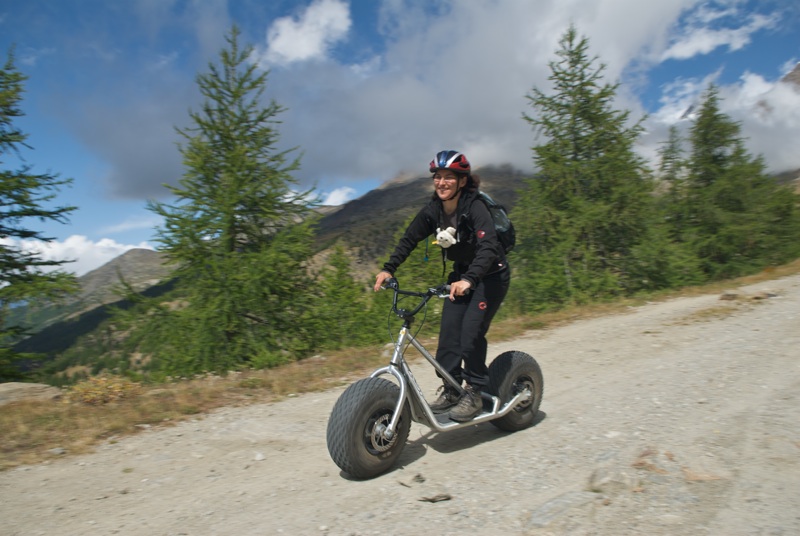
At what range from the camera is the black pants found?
4.32 m

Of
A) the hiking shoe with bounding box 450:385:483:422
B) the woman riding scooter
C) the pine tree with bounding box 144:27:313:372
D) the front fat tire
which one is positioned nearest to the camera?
the front fat tire

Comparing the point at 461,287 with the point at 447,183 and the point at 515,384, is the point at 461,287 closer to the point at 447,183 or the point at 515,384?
the point at 447,183

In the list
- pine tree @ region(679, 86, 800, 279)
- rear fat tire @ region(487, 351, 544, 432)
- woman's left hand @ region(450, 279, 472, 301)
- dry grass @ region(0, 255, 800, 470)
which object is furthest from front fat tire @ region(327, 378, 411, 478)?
pine tree @ region(679, 86, 800, 279)

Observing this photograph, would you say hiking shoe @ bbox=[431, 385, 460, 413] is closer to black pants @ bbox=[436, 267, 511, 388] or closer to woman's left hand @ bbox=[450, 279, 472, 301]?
black pants @ bbox=[436, 267, 511, 388]

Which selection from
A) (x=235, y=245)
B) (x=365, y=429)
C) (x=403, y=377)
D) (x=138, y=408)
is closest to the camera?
(x=365, y=429)

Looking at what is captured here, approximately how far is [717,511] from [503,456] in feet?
5.20

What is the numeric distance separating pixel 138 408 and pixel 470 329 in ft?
13.6

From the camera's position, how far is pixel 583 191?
821 inches

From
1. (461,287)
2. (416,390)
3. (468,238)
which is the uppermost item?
(468,238)

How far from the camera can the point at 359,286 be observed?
18.1 meters

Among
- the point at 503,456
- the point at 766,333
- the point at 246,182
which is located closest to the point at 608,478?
the point at 503,456

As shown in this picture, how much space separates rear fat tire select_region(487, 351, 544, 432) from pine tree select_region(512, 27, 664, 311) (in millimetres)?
14388

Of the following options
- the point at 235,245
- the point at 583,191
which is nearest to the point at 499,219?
the point at 235,245

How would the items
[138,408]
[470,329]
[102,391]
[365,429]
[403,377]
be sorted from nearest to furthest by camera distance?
[365,429] → [403,377] → [470,329] → [138,408] → [102,391]
